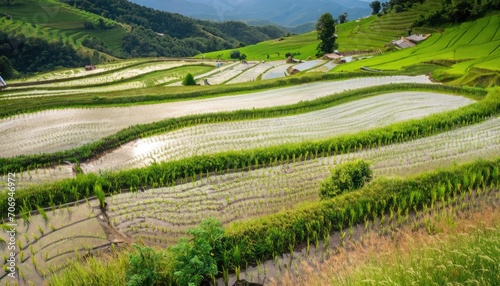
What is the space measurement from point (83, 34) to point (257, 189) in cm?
10689

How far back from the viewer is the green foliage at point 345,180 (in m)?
7.93

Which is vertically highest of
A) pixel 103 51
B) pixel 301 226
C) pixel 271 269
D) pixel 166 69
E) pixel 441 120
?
pixel 103 51

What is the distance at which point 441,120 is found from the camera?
1312 centimetres

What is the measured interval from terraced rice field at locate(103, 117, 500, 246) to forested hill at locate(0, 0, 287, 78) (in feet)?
207

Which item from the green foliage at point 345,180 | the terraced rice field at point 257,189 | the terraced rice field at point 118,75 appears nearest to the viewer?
the terraced rice field at point 257,189

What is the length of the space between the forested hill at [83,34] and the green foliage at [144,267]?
6608cm

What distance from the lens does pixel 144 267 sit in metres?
5.11

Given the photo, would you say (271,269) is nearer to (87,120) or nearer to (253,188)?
(253,188)

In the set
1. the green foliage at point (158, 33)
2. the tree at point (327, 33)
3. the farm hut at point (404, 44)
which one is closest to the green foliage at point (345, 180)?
the farm hut at point (404, 44)

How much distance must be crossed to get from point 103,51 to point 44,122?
277 feet

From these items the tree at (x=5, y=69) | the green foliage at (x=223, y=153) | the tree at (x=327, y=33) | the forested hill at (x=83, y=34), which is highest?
the forested hill at (x=83, y=34)

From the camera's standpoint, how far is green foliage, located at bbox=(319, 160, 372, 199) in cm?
793

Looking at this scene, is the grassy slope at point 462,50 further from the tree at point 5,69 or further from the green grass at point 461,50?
the tree at point 5,69

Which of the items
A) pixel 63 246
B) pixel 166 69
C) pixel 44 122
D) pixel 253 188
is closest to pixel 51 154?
pixel 44 122
